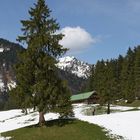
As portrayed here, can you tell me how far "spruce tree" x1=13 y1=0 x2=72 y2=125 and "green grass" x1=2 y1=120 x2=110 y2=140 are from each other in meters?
2.11

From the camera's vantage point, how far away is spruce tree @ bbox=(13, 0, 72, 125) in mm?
46375

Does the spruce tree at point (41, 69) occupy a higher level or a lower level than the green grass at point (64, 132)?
higher

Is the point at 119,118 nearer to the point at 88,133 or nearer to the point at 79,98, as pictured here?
the point at 88,133

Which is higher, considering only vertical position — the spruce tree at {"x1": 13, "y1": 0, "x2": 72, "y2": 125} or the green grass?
the spruce tree at {"x1": 13, "y1": 0, "x2": 72, "y2": 125}

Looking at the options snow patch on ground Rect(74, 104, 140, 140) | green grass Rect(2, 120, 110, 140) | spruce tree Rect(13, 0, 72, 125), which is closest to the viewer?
green grass Rect(2, 120, 110, 140)

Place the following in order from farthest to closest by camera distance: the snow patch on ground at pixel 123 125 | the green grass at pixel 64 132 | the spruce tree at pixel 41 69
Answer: the spruce tree at pixel 41 69, the snow patch on ground at pixel 123 125, the green grass at pixel 64 132

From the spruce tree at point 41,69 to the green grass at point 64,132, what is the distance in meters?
2.11

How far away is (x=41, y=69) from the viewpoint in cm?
4712

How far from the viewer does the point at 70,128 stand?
4356 cm

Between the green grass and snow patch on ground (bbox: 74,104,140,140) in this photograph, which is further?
snow patch on ground (bbox: 74,104,140,140)

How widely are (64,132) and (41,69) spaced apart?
9150mm

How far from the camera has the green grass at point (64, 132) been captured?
128 feet

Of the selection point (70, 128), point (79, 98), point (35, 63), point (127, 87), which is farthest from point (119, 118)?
point (79, 98)

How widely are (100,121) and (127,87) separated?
69818 millimetres
